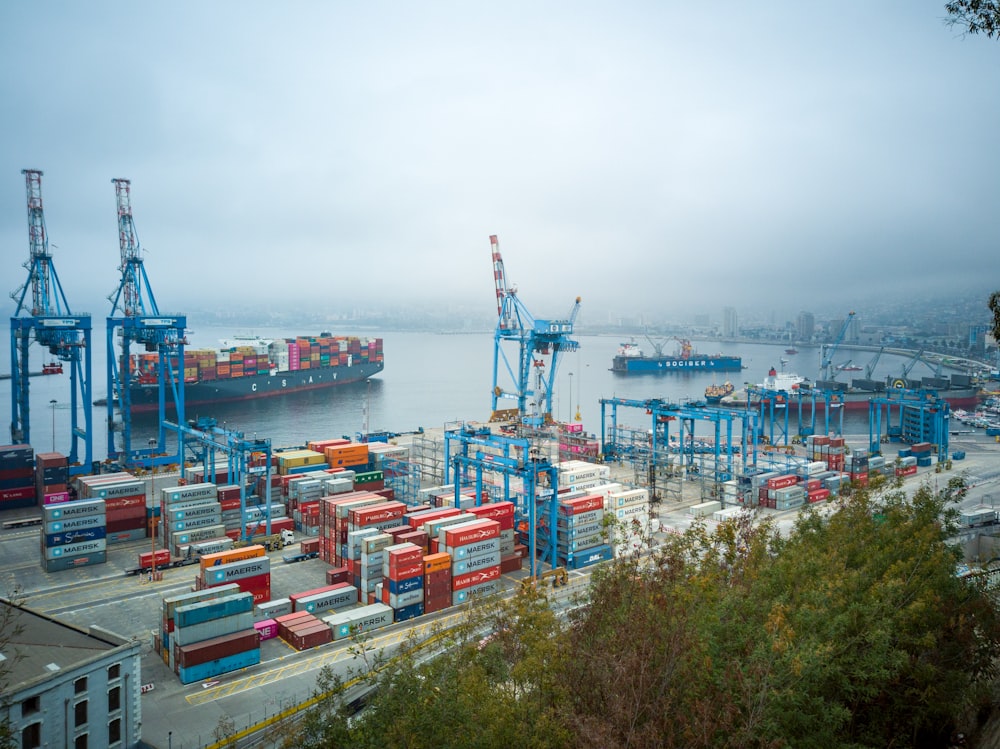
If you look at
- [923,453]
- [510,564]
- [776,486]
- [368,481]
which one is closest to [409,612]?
[510,564]

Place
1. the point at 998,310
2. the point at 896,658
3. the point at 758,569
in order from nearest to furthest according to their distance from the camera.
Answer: the point at 896,658 → the point at 998,310 → the point at 758,569

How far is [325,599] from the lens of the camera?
45.0ft

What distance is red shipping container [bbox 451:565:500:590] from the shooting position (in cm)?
1420

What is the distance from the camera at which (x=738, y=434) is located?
40188 millimetres

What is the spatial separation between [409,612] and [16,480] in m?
14.8

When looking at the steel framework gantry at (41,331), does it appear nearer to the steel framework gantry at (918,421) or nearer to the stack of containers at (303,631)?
the stack of containers at (303,631)

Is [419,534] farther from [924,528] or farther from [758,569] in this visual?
[924,528]

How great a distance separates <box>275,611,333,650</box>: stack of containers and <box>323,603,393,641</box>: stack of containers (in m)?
0.12

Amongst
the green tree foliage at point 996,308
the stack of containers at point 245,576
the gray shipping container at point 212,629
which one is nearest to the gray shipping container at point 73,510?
the stack of containers at point 245,576

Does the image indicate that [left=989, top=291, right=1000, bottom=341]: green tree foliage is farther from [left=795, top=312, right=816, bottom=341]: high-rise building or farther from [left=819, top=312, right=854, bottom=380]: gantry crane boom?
[left=795, top=312, right=816, bottom=341]: high-rise building

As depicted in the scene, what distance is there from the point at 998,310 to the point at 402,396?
47.5 meters

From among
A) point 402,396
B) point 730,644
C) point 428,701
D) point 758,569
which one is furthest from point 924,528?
point 402,396

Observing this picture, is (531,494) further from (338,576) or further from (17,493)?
(17,493)

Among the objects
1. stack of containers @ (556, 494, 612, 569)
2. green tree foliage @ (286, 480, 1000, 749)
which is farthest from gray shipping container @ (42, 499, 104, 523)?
green tree foliage @ (286, 480, 1000, 749)
